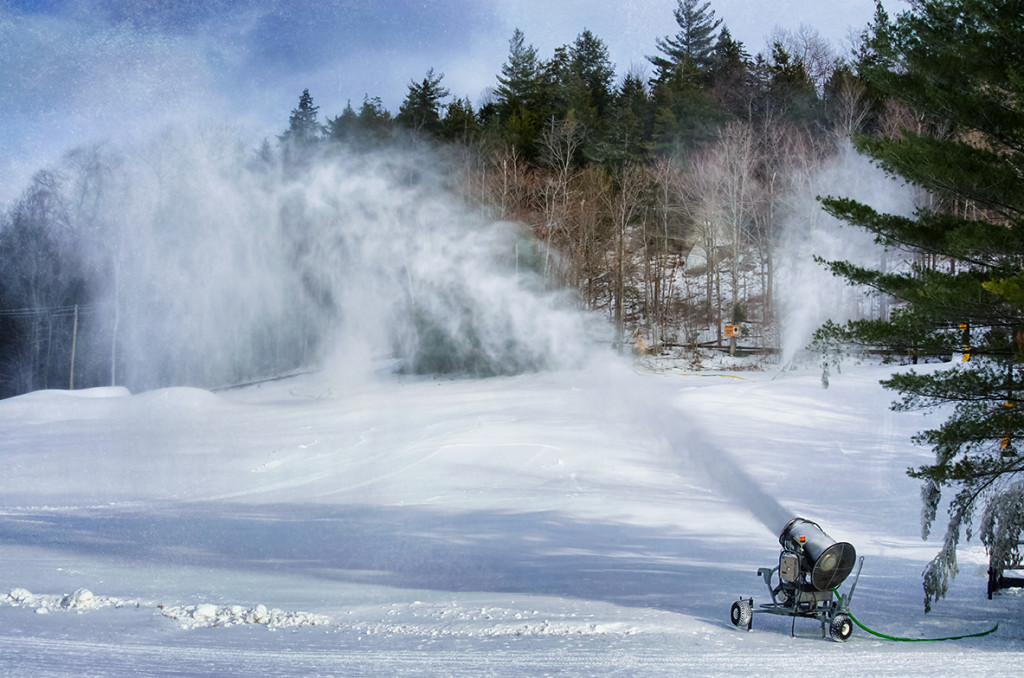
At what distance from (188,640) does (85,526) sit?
9669mm

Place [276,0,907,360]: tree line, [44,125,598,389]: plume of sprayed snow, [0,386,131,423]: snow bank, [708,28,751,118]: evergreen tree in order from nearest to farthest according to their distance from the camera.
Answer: [0,386,131,423]: snow bank → [44,125,598,389]: plume of sprayed snow → [276,0,907,360]: tree line → [708,28,751,118]: evergreen tree

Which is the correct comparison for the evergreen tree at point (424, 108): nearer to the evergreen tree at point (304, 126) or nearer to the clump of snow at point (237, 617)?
the evergreen tree at point (304, 126)

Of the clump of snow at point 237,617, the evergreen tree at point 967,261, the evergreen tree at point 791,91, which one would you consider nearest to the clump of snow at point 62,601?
the clump of snow at point 237,617

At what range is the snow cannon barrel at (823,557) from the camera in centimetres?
824

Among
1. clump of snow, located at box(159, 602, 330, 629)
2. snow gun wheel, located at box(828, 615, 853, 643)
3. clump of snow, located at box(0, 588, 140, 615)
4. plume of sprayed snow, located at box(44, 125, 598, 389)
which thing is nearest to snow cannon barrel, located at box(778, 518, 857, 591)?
snow gun wheel, located at box(828, 615, 853, 643)

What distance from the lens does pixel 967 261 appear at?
9609mm

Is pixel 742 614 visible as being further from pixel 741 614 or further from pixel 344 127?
pixel 344 127

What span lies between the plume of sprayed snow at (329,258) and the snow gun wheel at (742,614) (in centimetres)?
2506

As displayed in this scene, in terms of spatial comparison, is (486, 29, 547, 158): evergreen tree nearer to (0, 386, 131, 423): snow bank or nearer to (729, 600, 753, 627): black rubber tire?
(0, 386, 131, 423): snow bank

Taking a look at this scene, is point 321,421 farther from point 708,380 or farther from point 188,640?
point 188,640

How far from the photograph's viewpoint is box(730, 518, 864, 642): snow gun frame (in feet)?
27.1

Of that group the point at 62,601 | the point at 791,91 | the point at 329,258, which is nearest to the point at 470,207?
the point at 329,258

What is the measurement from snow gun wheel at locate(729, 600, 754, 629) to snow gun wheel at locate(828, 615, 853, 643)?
77 cm

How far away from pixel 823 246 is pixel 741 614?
33266mm
